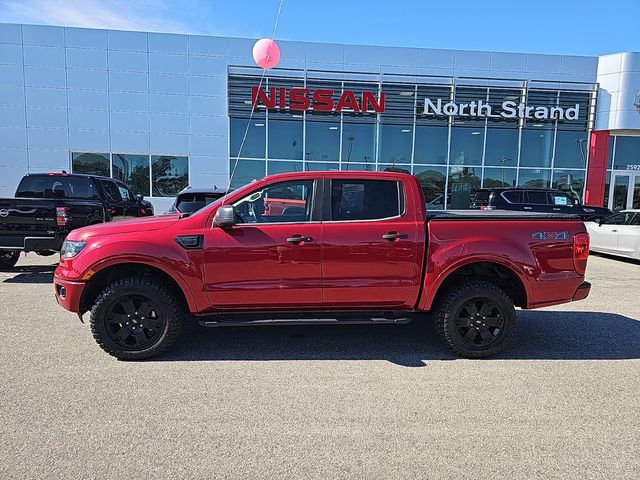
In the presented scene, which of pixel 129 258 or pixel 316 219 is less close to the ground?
pixel 316 219

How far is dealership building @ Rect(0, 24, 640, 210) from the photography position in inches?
707

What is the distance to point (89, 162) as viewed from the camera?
60.7ft

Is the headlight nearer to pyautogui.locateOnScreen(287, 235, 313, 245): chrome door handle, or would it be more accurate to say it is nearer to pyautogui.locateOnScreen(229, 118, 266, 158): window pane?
pyautogui.locateOnScreen(287, 235, 313, 245): chrome door handle

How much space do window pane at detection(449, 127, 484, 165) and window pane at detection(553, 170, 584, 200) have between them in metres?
3.90

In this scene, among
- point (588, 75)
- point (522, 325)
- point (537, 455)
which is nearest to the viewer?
point (537, 455)

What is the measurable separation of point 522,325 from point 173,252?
4397mm

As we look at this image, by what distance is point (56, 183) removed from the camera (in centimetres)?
928

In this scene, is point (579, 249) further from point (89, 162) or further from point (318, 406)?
point (89, 162)

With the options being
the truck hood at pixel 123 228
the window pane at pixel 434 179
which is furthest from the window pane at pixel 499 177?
the truck hood at pixel 123 228

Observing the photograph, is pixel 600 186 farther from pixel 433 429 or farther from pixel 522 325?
pixel 433 429

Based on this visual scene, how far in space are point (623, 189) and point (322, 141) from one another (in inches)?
568

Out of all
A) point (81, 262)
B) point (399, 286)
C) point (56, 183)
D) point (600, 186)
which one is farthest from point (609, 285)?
point (600, 186)

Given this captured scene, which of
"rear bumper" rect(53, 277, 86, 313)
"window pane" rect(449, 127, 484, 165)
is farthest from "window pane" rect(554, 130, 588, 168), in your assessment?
"rear bumper" rect(53, 277, 86, 313)

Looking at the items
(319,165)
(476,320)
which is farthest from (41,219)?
(319,165)
